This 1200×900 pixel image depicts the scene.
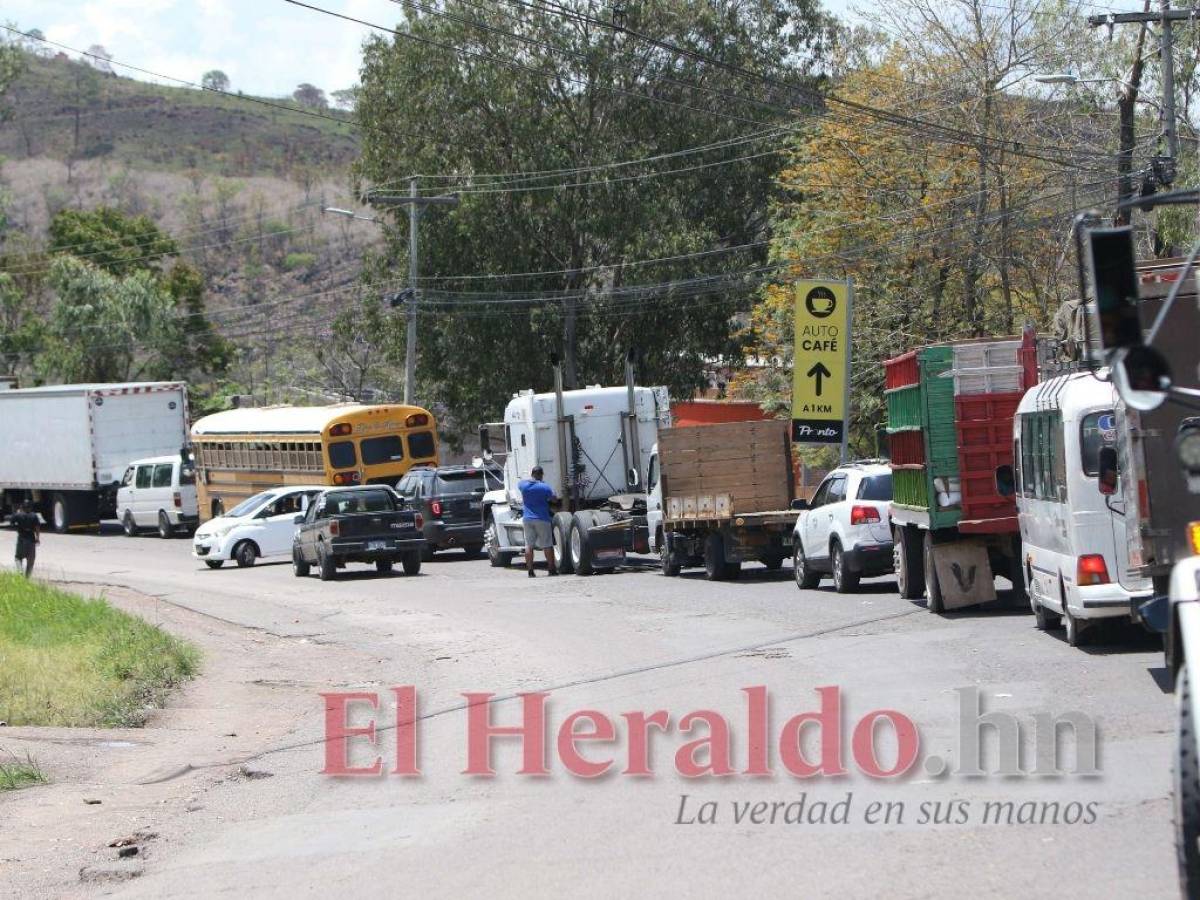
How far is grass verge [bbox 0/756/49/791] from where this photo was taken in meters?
11.2

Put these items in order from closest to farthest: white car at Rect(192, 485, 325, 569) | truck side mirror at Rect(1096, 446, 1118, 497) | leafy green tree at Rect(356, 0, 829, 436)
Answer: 1. truck side mirror at Rect(1096, 446, 1118, 497)
2. white car at Rect(192, 485, 325, 569)
3. leafy green tree at Rect(356, 0, 829, 436)

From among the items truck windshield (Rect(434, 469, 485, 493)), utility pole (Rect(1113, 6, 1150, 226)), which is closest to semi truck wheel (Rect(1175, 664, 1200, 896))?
utility pole (Rect(1113, 6, 1150, 226))

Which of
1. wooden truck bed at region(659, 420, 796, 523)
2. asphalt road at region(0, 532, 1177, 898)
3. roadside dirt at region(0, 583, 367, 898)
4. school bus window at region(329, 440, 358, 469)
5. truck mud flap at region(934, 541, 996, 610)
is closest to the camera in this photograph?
asphalt road at region(0, 532, 1177, 898)

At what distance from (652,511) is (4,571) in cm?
1252

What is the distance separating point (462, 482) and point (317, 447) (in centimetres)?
697

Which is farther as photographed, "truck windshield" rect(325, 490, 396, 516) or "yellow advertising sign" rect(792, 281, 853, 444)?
"truck windshield" rect(325, 490, 396, 516)

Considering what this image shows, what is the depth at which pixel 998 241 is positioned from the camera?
36.2 meters

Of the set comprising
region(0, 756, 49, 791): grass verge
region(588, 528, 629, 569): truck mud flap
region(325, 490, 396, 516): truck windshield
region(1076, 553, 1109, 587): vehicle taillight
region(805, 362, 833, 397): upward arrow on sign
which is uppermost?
region(805, 362, 833, 397): upward arrow on sign

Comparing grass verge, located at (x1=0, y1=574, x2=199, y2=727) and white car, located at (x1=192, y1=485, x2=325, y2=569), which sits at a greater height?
white car, located at (x1=192, y1=485, x2=325, y2=569)

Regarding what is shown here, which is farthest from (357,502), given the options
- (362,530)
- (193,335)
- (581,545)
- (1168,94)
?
(193,335)

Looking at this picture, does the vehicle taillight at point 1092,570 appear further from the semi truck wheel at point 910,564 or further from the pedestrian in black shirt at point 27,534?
the pedestrian in black shirt at point 27,534

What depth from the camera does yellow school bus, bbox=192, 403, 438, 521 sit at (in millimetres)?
40531

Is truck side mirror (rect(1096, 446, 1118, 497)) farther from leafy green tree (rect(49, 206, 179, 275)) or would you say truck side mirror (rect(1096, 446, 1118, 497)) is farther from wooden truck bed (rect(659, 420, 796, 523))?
leafy green tree (rect(49, 206, 179, 275))

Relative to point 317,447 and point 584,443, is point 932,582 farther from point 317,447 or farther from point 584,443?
point 317,447
